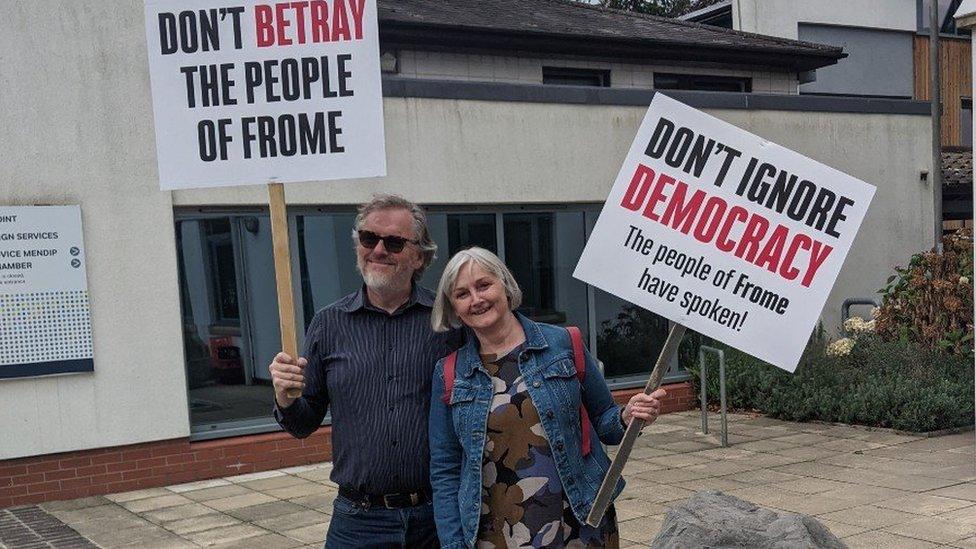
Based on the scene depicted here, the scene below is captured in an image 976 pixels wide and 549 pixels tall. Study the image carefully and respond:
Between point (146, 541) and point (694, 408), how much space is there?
6.84 metres

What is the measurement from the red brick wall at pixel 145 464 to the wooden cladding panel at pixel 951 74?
17.6 m

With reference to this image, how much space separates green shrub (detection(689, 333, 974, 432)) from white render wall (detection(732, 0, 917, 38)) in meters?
9.73

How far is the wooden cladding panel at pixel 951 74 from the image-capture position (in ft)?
70.5

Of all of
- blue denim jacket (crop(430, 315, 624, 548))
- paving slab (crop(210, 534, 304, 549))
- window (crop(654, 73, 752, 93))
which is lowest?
paving slab (crop(210, 534, 304, 549))

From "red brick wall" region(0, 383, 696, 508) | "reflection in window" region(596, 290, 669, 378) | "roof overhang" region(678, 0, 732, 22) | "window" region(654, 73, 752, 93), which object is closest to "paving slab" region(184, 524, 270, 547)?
"red brick wall" region(0, 383, 696, 508)

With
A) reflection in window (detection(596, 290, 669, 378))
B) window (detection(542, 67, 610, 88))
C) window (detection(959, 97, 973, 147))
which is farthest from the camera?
window (detection(959, 97, 973, 147))

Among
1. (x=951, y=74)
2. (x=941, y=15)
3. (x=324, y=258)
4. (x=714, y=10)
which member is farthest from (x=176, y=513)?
(x=941, y=15)

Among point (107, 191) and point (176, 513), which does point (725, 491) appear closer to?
point (176, 513)

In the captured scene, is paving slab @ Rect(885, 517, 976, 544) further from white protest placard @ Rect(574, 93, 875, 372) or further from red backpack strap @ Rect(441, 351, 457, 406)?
red backpack strap @ Rect(441, 351, 457, 406)

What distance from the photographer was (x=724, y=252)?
123 inches

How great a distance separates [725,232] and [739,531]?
38.2 inches

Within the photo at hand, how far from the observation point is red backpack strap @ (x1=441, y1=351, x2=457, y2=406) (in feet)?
9.46

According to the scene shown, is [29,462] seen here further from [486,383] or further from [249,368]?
[486,383]

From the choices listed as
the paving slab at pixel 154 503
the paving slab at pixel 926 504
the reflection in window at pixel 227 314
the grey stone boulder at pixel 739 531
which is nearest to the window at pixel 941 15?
the paving slab at pixel 926 504
